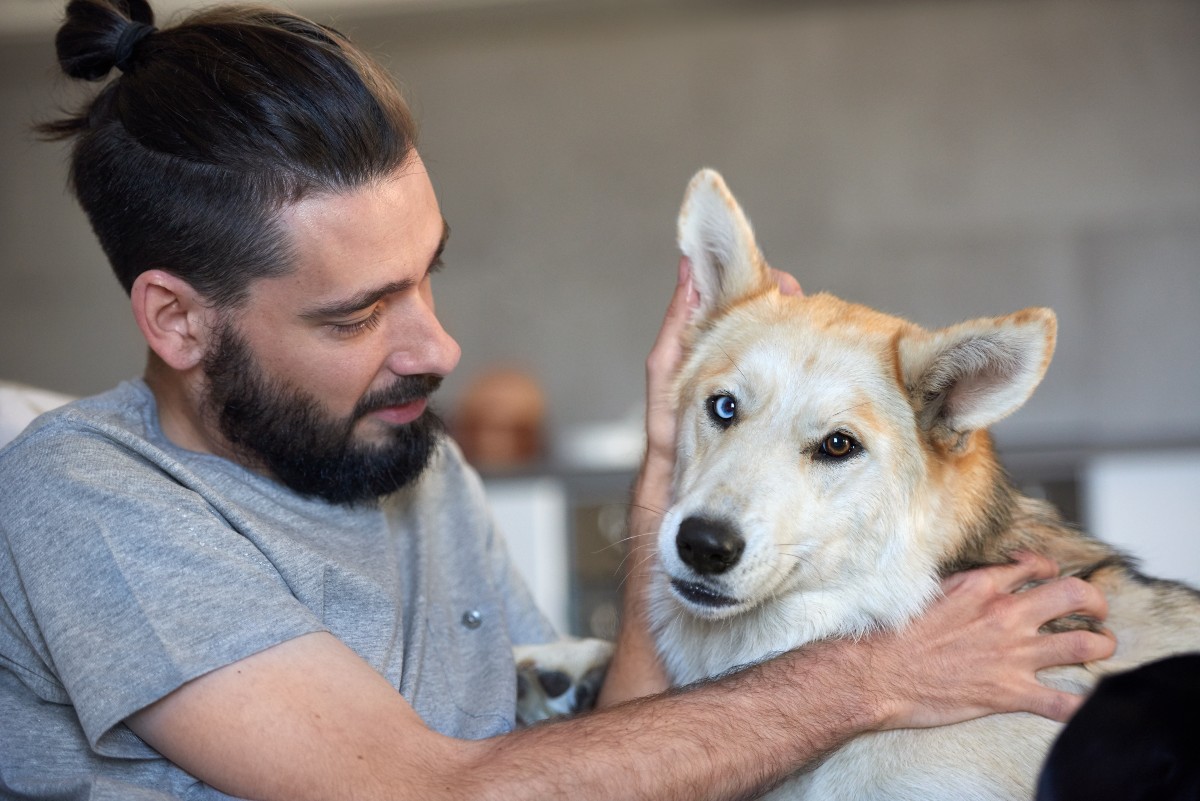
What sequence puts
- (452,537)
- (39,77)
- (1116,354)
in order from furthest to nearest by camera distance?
1. (39,77)
2. (1116,354)
3. (452,537)

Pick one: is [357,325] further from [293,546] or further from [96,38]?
[96,38]

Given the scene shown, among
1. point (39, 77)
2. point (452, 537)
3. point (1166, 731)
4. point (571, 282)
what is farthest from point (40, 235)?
point (1166, 731)

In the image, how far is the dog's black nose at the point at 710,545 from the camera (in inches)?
57.6

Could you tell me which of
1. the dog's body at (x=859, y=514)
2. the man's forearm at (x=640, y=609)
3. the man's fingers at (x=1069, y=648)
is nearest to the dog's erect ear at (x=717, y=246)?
the dog's body at (x=859, y=514)

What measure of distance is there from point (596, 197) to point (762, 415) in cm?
391

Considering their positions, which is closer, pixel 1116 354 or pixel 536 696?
pixel 536 696

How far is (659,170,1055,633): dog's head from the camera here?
1.49m

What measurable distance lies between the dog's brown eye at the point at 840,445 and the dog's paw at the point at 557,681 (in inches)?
24.1

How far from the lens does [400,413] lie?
178 cm

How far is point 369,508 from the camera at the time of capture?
1.80m

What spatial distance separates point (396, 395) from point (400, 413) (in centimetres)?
5

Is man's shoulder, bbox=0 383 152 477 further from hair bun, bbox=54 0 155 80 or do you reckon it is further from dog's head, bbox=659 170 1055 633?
dog's head, bbox=659 170 1055 633

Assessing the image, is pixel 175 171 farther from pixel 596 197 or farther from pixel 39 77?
pixel 39 77

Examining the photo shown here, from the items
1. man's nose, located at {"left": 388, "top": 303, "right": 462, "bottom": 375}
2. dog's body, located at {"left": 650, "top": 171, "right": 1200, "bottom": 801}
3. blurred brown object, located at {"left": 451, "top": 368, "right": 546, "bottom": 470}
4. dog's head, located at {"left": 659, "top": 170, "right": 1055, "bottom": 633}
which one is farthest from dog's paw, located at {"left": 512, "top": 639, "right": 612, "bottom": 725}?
blurred brown object, located at {"left": 451, "top": 368, "right": 546, "bottom": 470}
